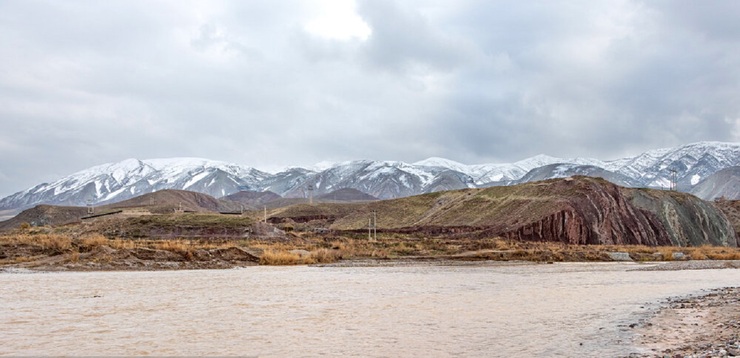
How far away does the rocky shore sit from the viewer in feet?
44.5

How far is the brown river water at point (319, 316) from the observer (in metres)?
14.8

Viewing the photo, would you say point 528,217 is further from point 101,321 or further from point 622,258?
point 101,321

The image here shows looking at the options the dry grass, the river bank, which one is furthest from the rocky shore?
the dry grass

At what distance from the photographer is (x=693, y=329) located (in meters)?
17.3

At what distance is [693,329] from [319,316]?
10899 millimetres

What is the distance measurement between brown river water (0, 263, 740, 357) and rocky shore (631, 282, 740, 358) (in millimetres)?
651

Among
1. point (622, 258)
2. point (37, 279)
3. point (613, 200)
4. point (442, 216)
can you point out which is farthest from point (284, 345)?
point (442, 216)

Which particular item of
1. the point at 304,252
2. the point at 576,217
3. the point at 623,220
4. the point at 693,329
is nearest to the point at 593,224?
the point at 576,217

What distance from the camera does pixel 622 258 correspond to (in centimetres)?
6656

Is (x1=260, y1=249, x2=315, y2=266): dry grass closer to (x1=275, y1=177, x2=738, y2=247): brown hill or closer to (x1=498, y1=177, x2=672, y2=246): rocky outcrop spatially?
(x1=275, y1=177, x2=738, y2=247): brown hill

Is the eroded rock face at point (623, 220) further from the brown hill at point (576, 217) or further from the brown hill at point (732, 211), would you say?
the brown hill at point (732, 211)

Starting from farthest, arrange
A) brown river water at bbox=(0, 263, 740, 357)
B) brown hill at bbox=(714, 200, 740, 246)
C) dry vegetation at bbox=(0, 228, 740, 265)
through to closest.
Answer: brown hill at bbox=(714, 200, 740, 246) < dry vegetation at bbox=(0, 228, 740, 265) < brown river water at bbox=(0, 263, 740, 357)

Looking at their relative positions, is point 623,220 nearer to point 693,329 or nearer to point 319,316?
point 693,329

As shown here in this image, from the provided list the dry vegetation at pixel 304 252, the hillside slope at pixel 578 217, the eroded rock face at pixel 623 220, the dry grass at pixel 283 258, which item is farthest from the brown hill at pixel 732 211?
the dry grass at pixel 283 258
